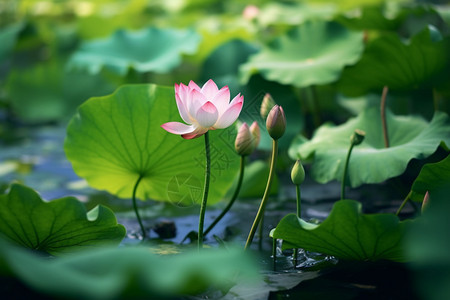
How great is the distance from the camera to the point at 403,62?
1603 millimetres

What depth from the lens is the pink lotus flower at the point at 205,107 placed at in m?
0.98

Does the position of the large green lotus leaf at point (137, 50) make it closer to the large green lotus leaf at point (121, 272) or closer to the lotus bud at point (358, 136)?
the lotus bud at point (358, 136)

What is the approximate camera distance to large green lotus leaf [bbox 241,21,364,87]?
5.89ft

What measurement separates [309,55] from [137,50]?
879mm

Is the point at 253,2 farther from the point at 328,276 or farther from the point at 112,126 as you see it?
the point at 328,276

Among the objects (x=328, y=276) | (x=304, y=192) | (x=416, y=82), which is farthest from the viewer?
(x=304, y=192)

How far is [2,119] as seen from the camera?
309 centimetres

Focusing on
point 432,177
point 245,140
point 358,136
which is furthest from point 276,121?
point 432,177

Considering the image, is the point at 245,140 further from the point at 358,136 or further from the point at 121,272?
the point at 121,272

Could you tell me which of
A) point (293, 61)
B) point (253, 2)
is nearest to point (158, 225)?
point (293, 61)

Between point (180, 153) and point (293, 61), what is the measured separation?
83cm

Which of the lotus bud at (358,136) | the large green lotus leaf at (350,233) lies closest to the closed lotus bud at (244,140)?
the large green lotus leaf at (350,233)

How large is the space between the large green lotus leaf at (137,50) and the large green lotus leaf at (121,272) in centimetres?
148

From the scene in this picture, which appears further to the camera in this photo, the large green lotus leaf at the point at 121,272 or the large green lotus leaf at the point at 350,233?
the large green lotus leaf at the point at 350,233
